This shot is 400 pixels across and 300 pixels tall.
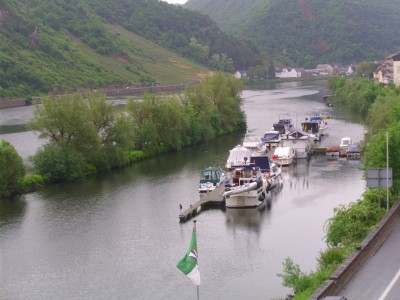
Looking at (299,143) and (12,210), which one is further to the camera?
(299,143)

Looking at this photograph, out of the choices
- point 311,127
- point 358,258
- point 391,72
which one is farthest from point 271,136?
point 391,72

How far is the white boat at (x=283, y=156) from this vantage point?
6469 cm

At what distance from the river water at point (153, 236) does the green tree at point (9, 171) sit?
1.33 m

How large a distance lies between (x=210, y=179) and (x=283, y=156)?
13992mm

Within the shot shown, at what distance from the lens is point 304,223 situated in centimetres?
4197

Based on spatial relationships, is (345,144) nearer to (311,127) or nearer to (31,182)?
(311,127)

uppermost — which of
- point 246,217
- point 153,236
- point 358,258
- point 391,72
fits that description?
point 391,72

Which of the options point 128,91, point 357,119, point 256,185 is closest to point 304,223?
point 256,185

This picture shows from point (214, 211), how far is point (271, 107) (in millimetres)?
79980

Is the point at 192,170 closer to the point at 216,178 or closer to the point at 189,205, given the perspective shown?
the point at 216,178

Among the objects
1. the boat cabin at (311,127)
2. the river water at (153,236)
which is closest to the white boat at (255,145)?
the river water at (153,236)

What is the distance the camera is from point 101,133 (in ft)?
220

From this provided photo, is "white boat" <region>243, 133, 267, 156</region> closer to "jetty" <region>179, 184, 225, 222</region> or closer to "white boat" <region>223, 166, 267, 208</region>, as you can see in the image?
"jetty" <region>179, 184, 225, 222</region>

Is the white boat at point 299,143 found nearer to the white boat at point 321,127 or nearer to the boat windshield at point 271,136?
the boat windshield at point 271,136
